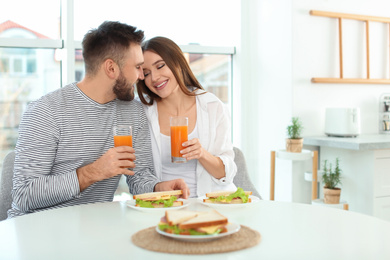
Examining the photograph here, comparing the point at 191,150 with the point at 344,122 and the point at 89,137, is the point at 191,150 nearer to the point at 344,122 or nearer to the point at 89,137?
the point at 89,137

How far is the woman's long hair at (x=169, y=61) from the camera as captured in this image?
212 centimetres

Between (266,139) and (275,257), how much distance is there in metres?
2.41

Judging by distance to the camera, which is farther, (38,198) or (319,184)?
(319,184)

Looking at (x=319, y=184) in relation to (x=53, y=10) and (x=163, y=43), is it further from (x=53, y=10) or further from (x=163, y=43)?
(x=53, y=10)

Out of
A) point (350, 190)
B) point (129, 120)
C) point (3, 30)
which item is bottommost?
point (350, 190)

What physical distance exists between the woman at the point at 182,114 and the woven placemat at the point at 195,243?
881mm

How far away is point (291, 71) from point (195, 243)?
224 centimetres

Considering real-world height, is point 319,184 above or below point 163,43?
below

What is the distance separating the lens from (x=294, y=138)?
289cm

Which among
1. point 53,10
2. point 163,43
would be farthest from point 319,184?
point 53,10

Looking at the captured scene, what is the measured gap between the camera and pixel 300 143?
2.88m

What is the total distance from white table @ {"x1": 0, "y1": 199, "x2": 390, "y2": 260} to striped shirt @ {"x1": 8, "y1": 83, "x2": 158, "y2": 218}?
268mm

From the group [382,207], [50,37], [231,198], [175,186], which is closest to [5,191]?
[175,186]

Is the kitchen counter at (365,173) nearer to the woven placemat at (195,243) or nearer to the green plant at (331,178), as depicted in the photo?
the green plant at (331,178)
